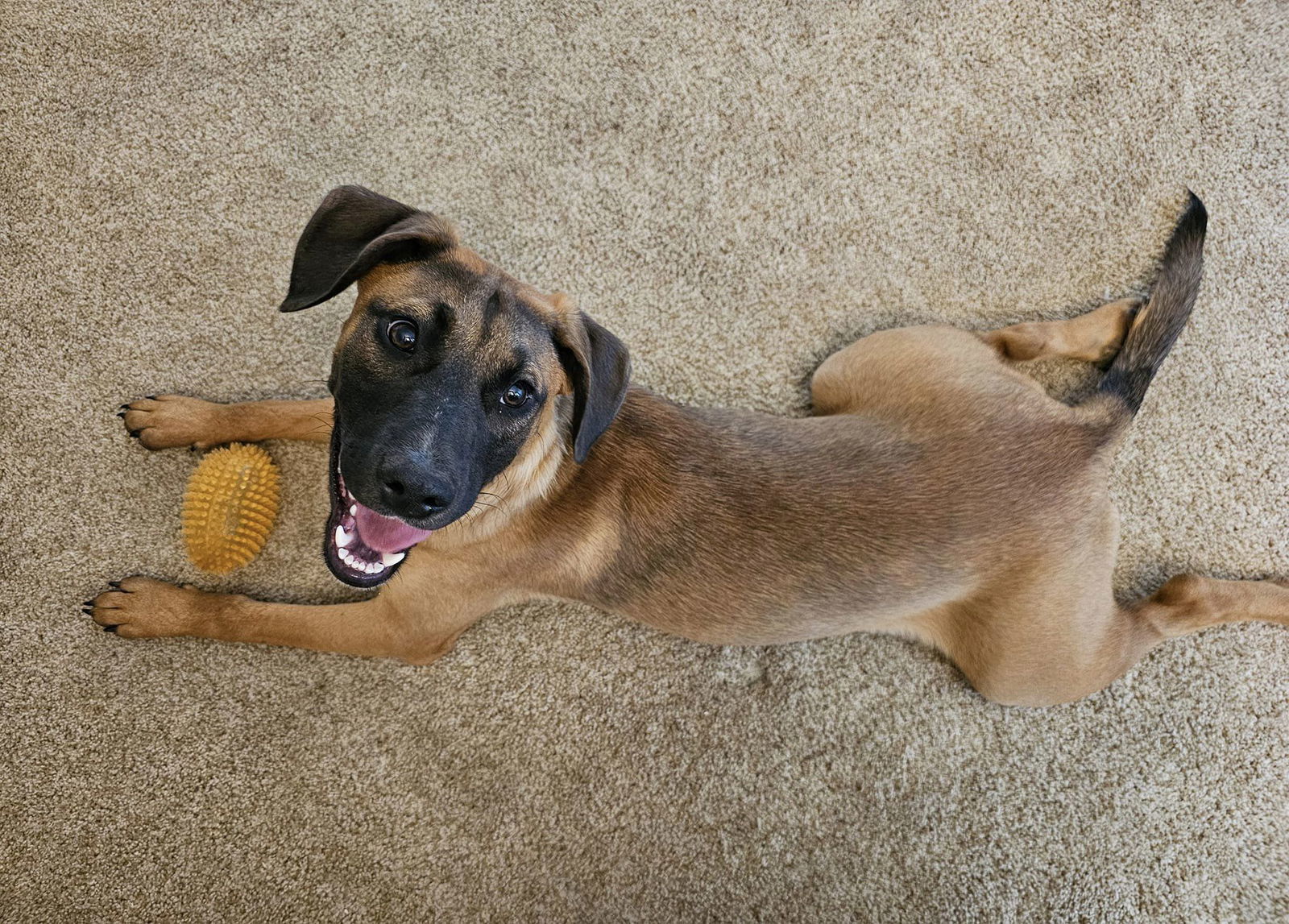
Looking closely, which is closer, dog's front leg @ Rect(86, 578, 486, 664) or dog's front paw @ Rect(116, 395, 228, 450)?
dog's front leg @ Rect(86, 578, 486, 664)

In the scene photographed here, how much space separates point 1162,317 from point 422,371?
3.31 m

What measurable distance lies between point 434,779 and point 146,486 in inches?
71.2

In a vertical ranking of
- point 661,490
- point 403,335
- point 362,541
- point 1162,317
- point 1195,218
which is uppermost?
point 1195,218

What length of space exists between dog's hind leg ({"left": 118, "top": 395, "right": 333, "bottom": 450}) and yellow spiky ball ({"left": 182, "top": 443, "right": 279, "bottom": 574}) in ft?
0.49

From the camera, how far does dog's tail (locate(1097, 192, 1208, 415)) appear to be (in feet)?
11.1

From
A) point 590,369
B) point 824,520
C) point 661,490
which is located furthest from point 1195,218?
point 590,369

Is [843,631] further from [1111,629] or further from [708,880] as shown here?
[708,880]

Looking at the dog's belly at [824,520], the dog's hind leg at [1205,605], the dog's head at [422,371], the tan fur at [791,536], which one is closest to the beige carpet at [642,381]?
the dog's hind leg at [1205,605]

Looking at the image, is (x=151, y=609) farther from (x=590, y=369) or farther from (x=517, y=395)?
(x=590, y=369)

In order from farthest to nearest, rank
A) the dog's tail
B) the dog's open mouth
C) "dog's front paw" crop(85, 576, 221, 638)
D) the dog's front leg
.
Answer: the dog's tail → "dog's front paw" crop(85, 576, 221, 638) → the dog's front leg → the dog's open mouth

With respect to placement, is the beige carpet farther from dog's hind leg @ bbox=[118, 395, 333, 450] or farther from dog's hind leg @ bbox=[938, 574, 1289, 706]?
dog's hind leg @ bbox=[938, 574, 1289, 706]

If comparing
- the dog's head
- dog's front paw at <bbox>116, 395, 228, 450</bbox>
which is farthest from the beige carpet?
the dog's head

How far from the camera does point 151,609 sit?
3232 millimetres

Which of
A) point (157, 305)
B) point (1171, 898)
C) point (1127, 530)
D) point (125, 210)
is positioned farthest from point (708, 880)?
point (125, 210)
